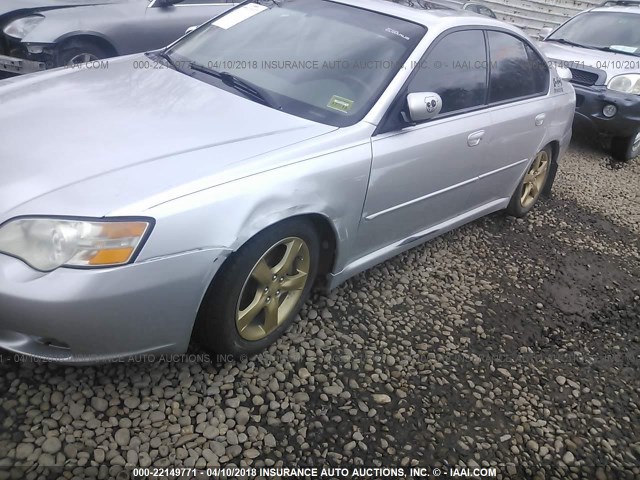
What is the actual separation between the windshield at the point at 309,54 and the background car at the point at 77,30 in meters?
2.00

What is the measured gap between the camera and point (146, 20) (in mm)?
5191

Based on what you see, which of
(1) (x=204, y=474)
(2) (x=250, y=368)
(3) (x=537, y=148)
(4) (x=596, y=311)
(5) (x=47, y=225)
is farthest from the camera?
(3) (x=537, y=148)

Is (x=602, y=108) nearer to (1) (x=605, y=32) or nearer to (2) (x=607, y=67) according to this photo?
(2) (x=607, y=67)

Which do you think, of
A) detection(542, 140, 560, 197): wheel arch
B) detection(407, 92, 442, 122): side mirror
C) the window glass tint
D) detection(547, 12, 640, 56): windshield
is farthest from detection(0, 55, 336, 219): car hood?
detection(547, 12, 640, 56): windshield

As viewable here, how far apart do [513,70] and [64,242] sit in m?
3.07

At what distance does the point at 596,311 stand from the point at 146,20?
4.59 m

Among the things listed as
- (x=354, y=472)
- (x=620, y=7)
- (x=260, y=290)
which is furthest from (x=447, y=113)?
(x=620, y=7)

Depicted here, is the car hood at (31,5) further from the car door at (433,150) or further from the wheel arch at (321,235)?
the wheel arch at (321,235)

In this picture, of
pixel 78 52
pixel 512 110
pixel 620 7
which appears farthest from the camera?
pixel 620 7

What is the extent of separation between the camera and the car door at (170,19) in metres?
5.24

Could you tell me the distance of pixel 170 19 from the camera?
5371 mm

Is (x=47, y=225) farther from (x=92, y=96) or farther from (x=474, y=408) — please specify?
(x=474, y=408)

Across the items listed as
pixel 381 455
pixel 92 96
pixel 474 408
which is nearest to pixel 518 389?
pixel 474 408

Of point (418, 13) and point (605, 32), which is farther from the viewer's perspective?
point (605, 32)
